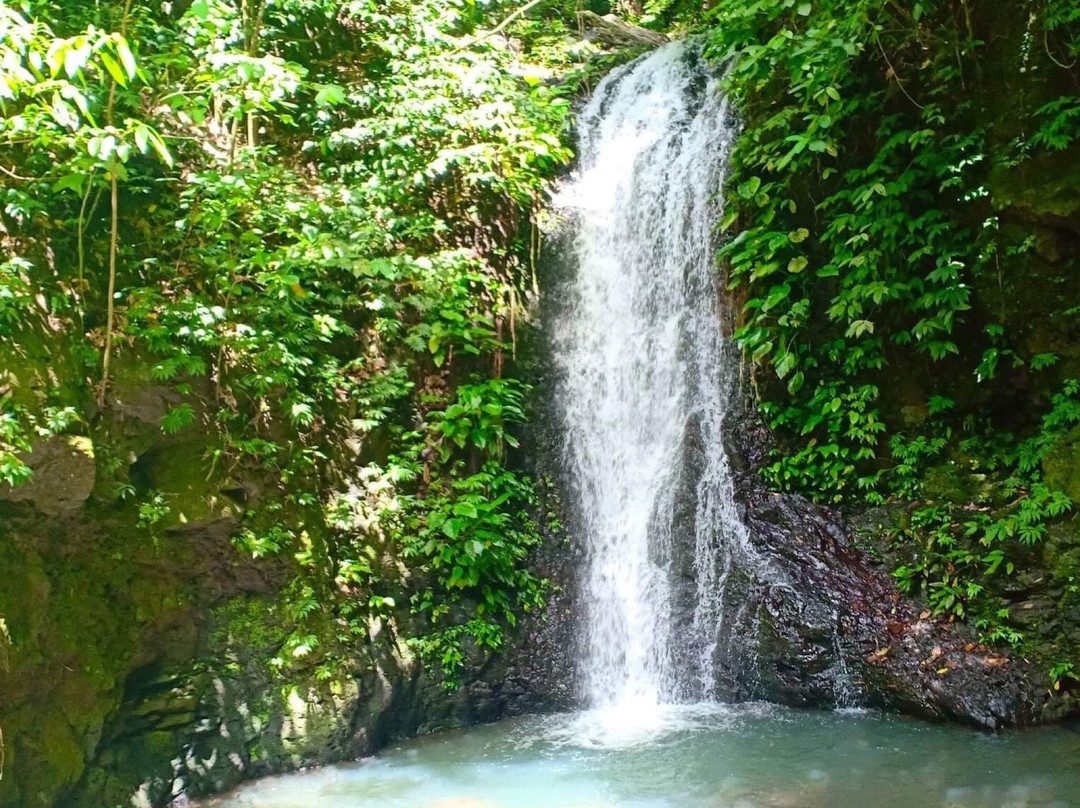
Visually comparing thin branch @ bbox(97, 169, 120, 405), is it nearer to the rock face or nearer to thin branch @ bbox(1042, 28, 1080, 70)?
the rock face

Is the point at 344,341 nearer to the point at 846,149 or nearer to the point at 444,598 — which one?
the point at 444,598

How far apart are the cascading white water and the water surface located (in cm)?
81

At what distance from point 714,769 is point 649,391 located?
3.41 m

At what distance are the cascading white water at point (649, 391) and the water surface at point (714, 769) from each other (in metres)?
0.81

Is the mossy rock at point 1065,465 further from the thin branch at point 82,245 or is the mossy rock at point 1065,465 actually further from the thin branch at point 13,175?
the thin branch at point 13,175

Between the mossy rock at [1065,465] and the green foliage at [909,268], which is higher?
the green foliage at [909,268]

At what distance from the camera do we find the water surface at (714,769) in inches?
173

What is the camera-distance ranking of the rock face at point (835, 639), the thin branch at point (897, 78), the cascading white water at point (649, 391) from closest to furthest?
1. the rock face at point (835, 639)
2. the thin branch at point (897, 78)
3. the cascading white water at point (649, 391)

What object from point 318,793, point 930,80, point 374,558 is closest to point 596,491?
point 374,558

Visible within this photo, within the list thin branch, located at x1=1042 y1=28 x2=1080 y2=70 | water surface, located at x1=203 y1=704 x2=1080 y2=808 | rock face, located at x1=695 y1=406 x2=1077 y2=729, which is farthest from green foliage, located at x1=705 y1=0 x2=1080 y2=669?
water surface, located at x1=203 y1=704 x2=1080 y2=808

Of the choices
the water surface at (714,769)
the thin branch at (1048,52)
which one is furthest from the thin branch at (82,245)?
the thin branch at (1048,52)

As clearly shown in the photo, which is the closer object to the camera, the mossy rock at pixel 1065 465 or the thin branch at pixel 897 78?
the mossy rock at pixel 1065 465

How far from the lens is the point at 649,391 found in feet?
23.9

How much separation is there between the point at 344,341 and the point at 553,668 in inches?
123
